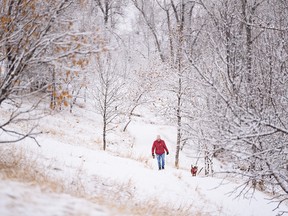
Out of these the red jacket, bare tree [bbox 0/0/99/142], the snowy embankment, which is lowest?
the snowy embankment

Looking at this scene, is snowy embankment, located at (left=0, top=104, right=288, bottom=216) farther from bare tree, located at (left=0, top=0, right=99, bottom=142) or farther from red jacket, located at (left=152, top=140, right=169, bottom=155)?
red jacket, located at (left=152, top=140, right=169, bottom=155)

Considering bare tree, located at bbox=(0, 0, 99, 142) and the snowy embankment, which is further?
bare tree, located at bbox=(0, 0, 99, 142)

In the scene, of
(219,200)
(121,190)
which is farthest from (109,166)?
(219,200)

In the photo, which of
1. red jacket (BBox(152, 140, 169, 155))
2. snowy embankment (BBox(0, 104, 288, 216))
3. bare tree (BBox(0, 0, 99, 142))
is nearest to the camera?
snowy embankment (BBox(0, 104, 288, 216))

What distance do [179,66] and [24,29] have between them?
10936 mm

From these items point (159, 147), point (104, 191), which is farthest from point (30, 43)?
point (159, 147)

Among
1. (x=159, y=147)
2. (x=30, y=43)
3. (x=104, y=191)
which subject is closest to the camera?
(x=30, y=43)

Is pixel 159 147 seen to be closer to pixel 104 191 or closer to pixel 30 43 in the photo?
pixel 104 191

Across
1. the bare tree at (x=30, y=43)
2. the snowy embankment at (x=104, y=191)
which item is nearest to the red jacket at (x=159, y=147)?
the snowy embankment at (x=104, y=191)

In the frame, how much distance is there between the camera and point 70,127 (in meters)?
19.7

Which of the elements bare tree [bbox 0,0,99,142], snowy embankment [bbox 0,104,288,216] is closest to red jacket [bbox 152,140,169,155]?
snowy embankment [bbox 0,104,288,216]

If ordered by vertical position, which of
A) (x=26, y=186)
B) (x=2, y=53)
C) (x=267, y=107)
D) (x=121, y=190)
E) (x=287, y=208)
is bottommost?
(x=287, y=208)

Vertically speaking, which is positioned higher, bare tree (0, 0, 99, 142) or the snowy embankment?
bare tree (0, 0, 99, 142)

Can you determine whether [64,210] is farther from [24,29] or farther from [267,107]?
[267,107]
